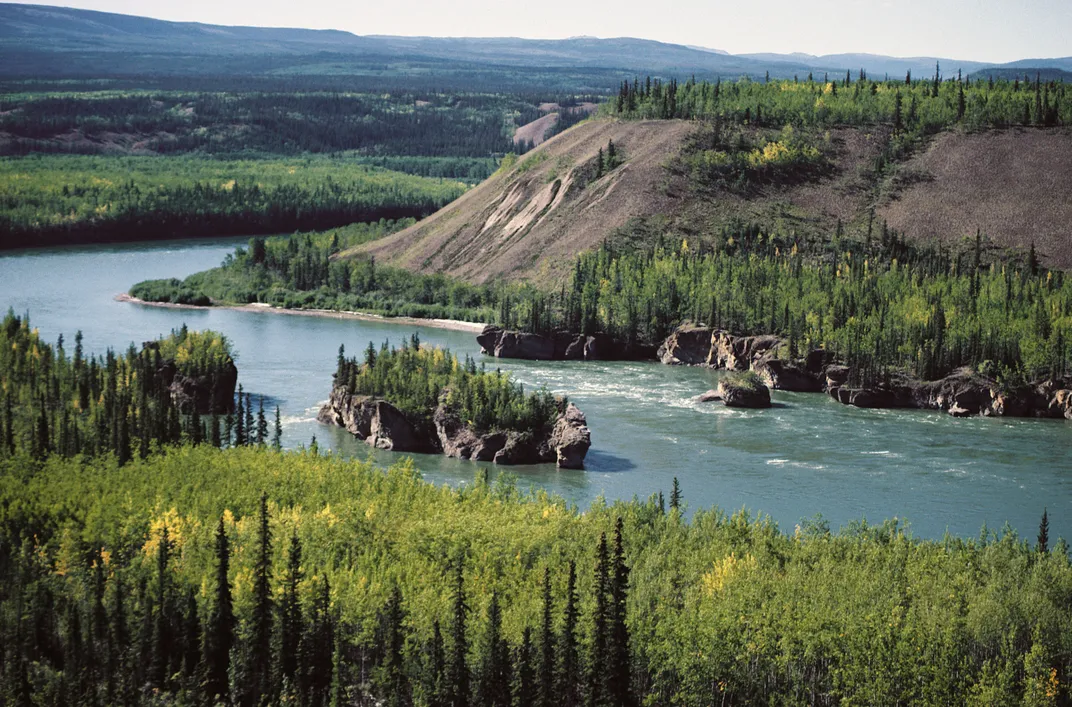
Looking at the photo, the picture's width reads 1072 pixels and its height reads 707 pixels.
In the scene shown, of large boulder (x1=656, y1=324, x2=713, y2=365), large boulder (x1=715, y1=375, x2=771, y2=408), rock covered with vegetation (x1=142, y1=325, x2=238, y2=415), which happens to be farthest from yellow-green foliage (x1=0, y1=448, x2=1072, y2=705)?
large boulder (x1=656, y1=324, x2=713, y2=365)

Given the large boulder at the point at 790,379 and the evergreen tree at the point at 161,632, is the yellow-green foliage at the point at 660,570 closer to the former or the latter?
the evergreen tree at the point at 161,632

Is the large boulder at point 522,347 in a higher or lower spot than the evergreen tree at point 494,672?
higher

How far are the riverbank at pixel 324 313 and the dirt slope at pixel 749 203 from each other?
10.8 meters

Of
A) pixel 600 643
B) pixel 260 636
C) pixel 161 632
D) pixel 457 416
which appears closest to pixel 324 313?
pixel 457 416

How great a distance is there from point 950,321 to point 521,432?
45070mm

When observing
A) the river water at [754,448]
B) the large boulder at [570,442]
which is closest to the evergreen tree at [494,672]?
the river water at [754,448]

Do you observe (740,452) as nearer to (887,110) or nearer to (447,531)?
(447,531)

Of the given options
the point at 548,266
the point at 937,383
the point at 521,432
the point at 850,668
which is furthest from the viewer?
the point at 548,266

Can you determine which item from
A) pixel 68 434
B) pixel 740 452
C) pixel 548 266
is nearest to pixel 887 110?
pixel 548 266

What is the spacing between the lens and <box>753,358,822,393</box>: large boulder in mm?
131250

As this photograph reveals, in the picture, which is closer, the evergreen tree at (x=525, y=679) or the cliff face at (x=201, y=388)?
the evergreen tree at (x=525, y=679)

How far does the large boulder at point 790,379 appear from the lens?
431ft

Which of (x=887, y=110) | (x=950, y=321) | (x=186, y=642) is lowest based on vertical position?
(x=186, y=642)

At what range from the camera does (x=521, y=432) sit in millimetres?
104938
